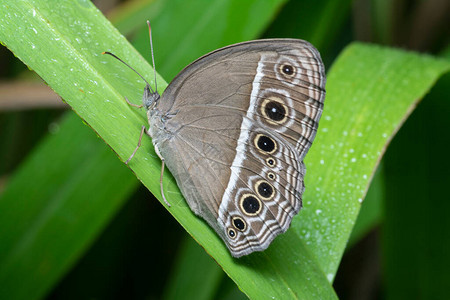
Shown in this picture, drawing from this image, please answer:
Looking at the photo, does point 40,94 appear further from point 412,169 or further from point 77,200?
point 412,169

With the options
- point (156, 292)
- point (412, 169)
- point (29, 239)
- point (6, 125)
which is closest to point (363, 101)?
point (412, 169)

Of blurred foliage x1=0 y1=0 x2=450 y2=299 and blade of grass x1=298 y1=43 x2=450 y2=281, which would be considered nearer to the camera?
blade of grass x1=298 y1=43 x2=450 y2=281

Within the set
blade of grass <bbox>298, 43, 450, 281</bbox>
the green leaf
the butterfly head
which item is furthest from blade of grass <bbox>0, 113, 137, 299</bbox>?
the green leaf

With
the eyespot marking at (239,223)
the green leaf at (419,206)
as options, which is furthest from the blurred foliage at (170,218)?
the eyespot marking at (239,223)

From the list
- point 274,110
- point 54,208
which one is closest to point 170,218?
point 54,208

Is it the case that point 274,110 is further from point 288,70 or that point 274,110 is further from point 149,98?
point 149,98

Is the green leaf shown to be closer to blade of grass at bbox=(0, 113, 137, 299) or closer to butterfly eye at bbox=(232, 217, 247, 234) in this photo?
butterfly eye at bbox=(232, 217, 247, 234)
